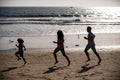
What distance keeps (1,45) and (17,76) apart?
9547 millimetres

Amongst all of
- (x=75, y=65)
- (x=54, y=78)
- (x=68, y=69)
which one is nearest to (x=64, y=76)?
(x=54, y=78)

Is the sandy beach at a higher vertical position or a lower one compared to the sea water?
higher

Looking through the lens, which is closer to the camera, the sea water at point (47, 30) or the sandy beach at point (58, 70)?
the sandy beach at point (58, 70)

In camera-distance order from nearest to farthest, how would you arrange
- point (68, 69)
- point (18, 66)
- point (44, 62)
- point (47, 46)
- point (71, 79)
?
point (71, 79) < point (68, 69) < point (18, 66) < point (44, 62) < point (47, 46)

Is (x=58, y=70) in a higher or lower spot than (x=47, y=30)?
higher

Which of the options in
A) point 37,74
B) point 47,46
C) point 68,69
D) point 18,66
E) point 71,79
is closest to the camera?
point 71,79

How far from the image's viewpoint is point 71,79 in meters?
8.83

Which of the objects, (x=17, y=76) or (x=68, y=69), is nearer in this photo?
(x=17, y=76)

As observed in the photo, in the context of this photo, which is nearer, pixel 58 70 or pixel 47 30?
pixel 58 70

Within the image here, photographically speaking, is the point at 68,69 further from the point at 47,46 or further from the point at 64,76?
the point at 47,46

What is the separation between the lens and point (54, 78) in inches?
355

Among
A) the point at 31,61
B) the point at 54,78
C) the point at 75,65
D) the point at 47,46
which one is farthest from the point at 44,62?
the point at 47,46

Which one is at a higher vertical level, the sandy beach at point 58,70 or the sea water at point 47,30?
the sandy beach at point 58,70

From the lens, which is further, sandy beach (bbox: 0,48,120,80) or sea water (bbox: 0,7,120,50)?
sea water (bbox: 0,7,120,50)
